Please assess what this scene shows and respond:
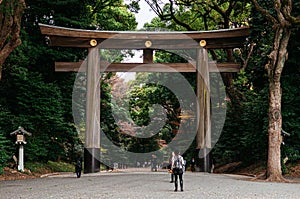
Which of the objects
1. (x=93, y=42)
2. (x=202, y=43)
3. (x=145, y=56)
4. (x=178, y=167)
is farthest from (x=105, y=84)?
(x=178, y=167)

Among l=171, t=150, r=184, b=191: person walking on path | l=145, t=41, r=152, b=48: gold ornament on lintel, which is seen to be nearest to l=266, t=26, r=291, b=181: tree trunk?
l=171, t=150, r=184, b=191: person walking on path

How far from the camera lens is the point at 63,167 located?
2695 cm

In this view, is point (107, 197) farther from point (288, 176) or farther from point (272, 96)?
point (288, 176)

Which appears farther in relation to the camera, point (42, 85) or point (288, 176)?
point (42, 85)

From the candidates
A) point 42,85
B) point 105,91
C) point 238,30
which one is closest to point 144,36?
point 238,30

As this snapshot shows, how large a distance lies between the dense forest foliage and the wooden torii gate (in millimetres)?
1607

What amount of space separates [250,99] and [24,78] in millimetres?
11629

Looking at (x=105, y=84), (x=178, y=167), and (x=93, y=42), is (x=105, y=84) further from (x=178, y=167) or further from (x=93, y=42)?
(x=178, y=167)

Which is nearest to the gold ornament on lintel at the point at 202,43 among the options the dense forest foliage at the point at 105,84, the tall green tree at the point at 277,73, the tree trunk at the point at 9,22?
the dense forest foliage at the point at 105,84

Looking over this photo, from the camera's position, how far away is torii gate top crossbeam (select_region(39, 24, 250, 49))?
20.1m

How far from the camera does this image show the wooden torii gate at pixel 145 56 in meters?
19.9

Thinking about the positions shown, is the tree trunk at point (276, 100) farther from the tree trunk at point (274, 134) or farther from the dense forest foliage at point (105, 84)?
the dense forest foliage at point (105, 84)

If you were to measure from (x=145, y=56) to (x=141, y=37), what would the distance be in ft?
3.42

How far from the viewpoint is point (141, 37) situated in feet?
67.4
